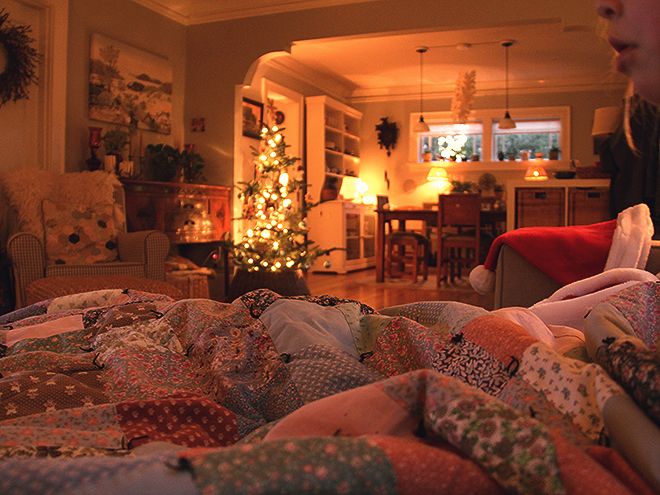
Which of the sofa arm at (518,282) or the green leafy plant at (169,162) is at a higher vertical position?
the green leafy plant at (169,162)

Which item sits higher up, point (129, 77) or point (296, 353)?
point (129, 77)

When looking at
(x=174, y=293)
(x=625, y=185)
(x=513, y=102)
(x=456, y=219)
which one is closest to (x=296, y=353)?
(x=174, y=293)

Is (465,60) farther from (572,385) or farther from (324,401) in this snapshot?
(324,401)

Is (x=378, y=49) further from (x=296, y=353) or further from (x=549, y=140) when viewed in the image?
(x=296, y=353)

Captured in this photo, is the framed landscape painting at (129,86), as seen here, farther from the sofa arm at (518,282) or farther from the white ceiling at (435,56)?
the sofa arm at (518,282)

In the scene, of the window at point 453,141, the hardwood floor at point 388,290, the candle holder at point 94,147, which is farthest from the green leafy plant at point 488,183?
the candle holder at point 94,147

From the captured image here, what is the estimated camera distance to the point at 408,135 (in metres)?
10.0

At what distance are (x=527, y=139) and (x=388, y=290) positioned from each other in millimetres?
4317

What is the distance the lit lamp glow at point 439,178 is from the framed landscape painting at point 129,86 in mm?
4483

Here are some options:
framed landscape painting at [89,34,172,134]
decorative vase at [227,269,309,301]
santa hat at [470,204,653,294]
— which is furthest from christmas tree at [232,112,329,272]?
santa hat at [470,204,653,294]

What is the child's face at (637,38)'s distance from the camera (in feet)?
1.85

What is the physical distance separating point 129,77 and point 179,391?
5.04 m

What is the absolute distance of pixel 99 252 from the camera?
4160 mm

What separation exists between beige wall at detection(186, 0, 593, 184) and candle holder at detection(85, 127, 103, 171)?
4.29 feet
